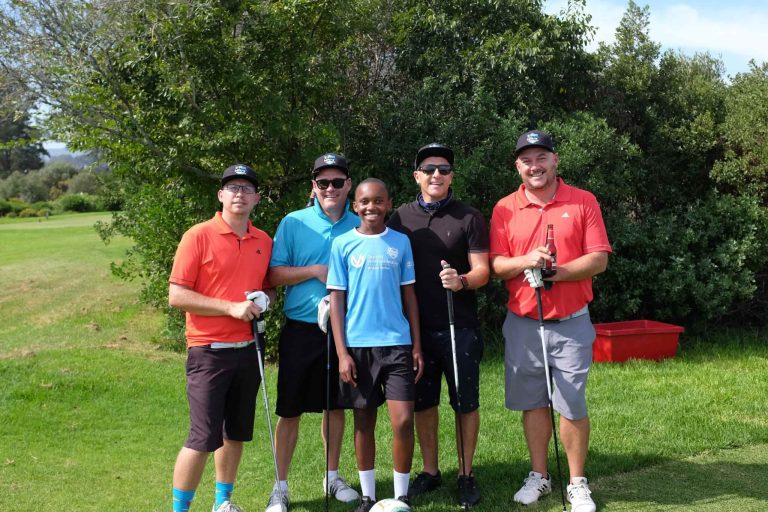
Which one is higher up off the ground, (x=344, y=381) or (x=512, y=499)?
(x=344, y=381)

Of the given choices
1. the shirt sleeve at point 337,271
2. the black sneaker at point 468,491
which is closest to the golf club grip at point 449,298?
the shirt sleeve at point 337,271

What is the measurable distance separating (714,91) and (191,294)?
30.9ft

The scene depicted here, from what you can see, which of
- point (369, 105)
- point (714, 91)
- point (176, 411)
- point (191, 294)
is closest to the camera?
point (191, 294)

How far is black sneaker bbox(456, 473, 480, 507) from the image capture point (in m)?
5.14

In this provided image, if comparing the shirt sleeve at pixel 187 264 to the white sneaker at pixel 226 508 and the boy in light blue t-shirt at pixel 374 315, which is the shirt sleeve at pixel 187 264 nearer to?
the boy in light blue t-shirt at pixel 374 315

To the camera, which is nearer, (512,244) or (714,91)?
(512,244)

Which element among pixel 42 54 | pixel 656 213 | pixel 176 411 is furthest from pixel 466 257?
pixel 42 54

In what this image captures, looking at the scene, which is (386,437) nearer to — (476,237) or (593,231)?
(476,237)

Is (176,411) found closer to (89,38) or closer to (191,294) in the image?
(191,294)

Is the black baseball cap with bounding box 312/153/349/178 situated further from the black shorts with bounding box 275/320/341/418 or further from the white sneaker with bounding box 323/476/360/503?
the white sneaker with bounding box 323/476/360/503

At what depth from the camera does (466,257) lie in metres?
5.07

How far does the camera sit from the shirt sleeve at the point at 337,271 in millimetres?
4812

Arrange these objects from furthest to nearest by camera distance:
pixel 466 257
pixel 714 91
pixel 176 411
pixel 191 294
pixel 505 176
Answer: pixel 714 91 → pixel 505 176 → pixel 176 411 → pixel 466 257 → pixel 191 294

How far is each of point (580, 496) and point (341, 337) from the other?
Answer: 168cm
